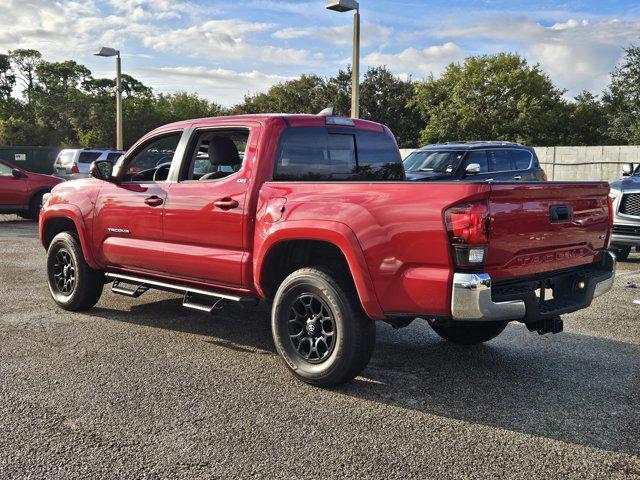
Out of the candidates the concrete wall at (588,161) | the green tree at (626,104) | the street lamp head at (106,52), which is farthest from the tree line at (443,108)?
the street lamp head at (106,52)

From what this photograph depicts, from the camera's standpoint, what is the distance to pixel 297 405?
402cm

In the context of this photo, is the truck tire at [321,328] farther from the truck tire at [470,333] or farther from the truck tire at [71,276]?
the truck tire at [71,276]

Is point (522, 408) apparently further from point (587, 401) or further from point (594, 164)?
point (594, 164)

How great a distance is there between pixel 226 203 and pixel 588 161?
20028mm

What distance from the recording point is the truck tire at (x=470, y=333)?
5.20 metres

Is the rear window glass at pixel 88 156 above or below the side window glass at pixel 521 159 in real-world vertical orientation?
below

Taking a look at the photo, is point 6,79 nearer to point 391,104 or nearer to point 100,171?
point 391,104

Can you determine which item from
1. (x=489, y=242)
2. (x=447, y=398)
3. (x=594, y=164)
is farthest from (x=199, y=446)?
(x=594, y=164)

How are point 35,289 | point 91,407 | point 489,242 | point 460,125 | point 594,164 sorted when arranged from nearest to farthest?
point 489,242 → point 91,407 → point 35,289 → point 594,164 → point 460,125

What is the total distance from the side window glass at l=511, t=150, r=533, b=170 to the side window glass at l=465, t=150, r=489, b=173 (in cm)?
85

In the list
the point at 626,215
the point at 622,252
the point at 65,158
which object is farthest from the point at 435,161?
the point at 65,158

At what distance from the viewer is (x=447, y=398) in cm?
417

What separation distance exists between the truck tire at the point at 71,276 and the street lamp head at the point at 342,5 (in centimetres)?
974

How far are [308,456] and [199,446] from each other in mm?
592
